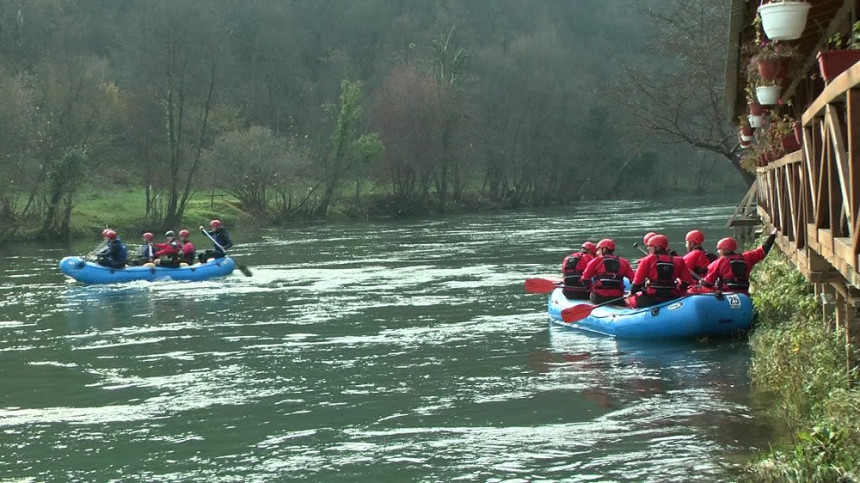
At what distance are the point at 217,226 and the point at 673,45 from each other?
41.5ft

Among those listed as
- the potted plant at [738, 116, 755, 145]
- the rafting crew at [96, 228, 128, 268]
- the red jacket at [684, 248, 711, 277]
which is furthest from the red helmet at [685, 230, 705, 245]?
the rafting crew at [96, 228, 128, 268]

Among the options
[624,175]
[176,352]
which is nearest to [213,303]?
[176,352]

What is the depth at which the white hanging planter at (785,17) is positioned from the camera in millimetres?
7789

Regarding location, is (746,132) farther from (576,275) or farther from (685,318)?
(685,318)

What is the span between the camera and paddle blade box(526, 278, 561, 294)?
18594 millimetres

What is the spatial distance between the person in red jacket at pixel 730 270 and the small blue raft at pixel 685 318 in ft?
0.86

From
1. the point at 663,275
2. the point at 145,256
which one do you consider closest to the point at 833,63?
the point at 663,275

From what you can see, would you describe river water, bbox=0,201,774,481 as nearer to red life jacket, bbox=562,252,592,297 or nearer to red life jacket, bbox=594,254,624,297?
red life jacket, bbox=562,252,592,297

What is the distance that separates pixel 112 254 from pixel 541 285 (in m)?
11.5

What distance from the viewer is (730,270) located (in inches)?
565

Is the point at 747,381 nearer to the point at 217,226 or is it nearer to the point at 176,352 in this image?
the point at 176,352

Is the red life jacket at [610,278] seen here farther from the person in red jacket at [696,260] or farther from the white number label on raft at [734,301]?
the white number label on raft at [734,301]

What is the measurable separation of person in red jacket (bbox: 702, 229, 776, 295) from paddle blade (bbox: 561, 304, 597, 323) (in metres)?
1.91

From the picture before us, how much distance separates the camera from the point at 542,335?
16219 millimetres
